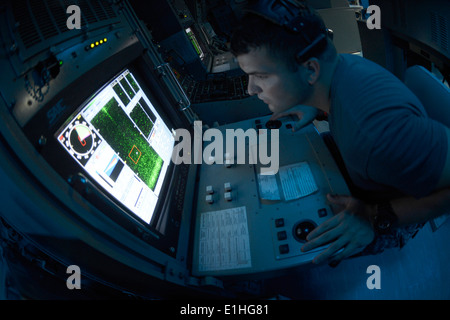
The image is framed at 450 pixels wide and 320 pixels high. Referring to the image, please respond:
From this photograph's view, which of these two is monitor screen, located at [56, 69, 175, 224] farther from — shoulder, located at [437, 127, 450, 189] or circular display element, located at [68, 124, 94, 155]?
shoulder, located at [437, 127, 450, 189]

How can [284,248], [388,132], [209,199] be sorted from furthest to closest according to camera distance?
[209,199] < [284,248] < [388,132]

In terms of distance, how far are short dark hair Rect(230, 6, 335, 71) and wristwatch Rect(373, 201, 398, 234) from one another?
27.2 inches

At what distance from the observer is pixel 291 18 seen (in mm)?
903

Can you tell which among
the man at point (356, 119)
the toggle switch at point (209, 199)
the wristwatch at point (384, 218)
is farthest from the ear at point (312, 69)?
the toggle switch at point (209, 199)

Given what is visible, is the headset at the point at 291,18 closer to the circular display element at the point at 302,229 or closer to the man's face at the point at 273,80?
the man's face at the point at 273,80

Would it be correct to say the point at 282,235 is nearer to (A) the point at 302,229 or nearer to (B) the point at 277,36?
(A) the point at 302,229

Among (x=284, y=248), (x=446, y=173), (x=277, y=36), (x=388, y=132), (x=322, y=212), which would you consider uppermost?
(x=277, y=36)

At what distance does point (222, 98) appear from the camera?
6.95 ft

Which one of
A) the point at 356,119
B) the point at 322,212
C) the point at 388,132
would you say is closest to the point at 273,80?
the point at 356,119

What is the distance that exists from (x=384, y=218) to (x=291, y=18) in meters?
0.88

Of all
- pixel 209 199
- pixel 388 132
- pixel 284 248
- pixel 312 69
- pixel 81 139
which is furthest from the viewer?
pixel 209 199

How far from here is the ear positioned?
96 centimetres

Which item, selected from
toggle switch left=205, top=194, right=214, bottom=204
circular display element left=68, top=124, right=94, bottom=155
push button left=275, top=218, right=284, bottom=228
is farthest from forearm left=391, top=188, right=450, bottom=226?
circular display element left=68, top=124, right=94, bottom=155
